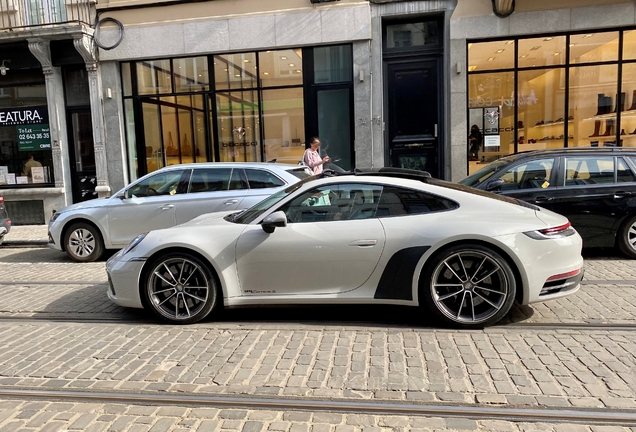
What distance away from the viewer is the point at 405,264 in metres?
4.48

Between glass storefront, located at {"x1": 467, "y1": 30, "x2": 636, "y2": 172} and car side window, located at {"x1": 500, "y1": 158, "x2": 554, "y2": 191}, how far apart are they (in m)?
4.78

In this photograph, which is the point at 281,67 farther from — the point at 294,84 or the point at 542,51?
the point at 542,51

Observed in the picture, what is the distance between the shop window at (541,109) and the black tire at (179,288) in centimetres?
982

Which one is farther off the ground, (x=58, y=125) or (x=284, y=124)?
(x=58, y=125)

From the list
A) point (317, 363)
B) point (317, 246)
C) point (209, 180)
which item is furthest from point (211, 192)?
point (317, 363)

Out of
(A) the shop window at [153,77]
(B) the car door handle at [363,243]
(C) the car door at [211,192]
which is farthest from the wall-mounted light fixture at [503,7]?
(B) the car door handle at [363,243]

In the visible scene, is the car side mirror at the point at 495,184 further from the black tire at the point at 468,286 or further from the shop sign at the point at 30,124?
the shop sign at the point at 30,124

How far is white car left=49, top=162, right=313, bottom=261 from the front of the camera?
7.95 m

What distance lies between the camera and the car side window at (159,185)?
328 inches

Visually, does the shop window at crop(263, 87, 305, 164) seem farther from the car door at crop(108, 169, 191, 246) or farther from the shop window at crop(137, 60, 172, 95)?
the car door at crop(108, 169, 191, 246)

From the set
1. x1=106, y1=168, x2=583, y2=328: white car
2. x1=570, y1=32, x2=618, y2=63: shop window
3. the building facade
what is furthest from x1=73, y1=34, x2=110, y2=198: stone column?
x1=570, y1=32, x2=618, y2=63: shop window

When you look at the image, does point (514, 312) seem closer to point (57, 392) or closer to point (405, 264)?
point (405, 264)

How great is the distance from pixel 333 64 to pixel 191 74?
4.04 meters

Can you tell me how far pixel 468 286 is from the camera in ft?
14.6
